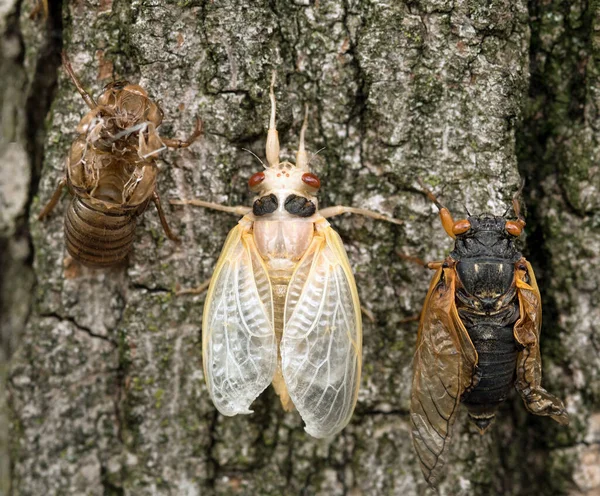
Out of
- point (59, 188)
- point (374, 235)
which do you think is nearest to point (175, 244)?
point (59, 188)

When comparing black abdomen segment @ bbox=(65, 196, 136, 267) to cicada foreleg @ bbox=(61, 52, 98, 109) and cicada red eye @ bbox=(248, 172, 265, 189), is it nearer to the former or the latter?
cicada foreleg @ bbox=(61, 52, 98, 109)

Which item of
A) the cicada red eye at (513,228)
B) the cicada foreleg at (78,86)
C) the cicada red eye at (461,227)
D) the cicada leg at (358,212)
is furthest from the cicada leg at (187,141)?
the cicada red eye at (513,228)

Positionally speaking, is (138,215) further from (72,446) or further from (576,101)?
(576,101)

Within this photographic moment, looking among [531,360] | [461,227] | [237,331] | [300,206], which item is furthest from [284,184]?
[531,360]

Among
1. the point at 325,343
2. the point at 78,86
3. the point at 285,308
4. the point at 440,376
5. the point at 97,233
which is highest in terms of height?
the point at 78,86

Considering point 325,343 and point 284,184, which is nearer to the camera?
point 325,343

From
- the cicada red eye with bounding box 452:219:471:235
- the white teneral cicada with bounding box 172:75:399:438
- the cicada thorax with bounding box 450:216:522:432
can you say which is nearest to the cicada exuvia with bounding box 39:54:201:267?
the white teneral cicada with bounding box 172:75:399:438

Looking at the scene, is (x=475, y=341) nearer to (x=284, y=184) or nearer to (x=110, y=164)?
(x=284, y=184)
